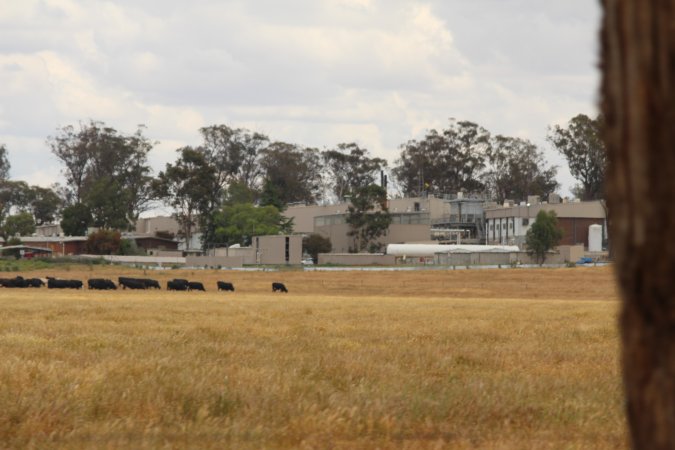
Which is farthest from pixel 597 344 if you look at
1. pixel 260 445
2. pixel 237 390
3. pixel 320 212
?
pixel 320 212

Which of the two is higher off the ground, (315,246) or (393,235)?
(393,235)

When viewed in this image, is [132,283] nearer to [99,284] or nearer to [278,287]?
[99,284]

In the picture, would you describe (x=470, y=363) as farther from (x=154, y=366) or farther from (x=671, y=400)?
(x=671, y=400)

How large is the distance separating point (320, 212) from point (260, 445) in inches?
5397

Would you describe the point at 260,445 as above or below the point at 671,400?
below

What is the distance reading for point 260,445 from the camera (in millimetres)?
7703

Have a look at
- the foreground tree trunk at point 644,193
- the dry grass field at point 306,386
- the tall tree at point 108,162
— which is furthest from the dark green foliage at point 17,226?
the foreground tree trunk at point 644,193

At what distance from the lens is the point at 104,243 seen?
123438 mm

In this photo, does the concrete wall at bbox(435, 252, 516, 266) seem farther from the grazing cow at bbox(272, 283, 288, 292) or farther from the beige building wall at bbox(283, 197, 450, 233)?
the grazing cow at bbox(272, 283, 288, 292)

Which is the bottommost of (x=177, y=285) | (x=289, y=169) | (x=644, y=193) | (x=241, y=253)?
(x=177, y=285)

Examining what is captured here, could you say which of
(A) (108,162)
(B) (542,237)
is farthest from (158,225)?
(B) (542,237)

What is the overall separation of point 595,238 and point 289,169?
5709 centimetres

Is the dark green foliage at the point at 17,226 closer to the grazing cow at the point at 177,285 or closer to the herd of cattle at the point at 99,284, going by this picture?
the herd of cattle at the point at 99,284

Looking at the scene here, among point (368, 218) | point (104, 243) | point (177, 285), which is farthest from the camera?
point (368, 218)
